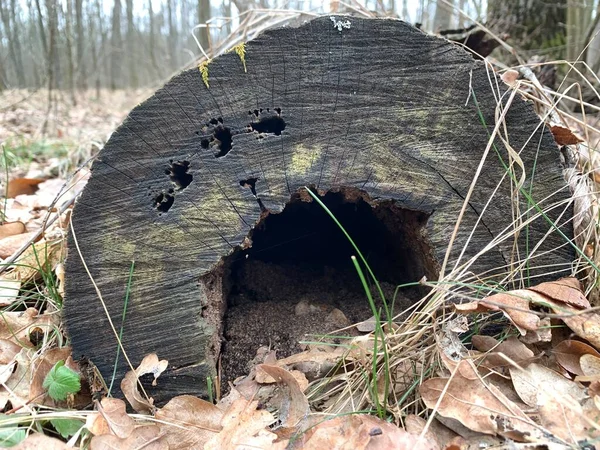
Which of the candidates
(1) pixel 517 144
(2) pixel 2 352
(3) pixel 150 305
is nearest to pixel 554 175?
(1) pixel 517 144

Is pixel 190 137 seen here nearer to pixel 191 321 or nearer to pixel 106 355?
pixel 191 321

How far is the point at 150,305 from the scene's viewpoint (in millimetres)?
1353

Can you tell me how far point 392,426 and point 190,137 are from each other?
3.07 ft

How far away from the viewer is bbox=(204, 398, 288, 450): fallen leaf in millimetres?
1084

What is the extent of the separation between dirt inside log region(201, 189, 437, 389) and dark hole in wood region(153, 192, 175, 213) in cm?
26

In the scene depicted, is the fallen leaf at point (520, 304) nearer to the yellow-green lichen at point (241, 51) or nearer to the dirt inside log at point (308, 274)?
the dirt inside log at point (308, 274)

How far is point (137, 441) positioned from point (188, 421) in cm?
14

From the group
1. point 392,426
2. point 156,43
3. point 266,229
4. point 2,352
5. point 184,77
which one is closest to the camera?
point 392,426

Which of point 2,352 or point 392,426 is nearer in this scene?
point 392,426

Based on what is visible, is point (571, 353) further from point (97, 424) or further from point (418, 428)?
point (97, 424)

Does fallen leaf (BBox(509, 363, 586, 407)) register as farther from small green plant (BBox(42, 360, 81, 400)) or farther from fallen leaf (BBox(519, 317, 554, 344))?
small green plant (BBox(42, 360, 81, 400))

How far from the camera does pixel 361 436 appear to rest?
3.39 feet

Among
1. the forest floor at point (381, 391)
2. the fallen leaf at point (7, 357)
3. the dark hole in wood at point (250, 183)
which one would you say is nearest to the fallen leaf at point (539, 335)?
the forest floor at point (381, 391)

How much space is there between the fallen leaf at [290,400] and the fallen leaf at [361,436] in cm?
13
